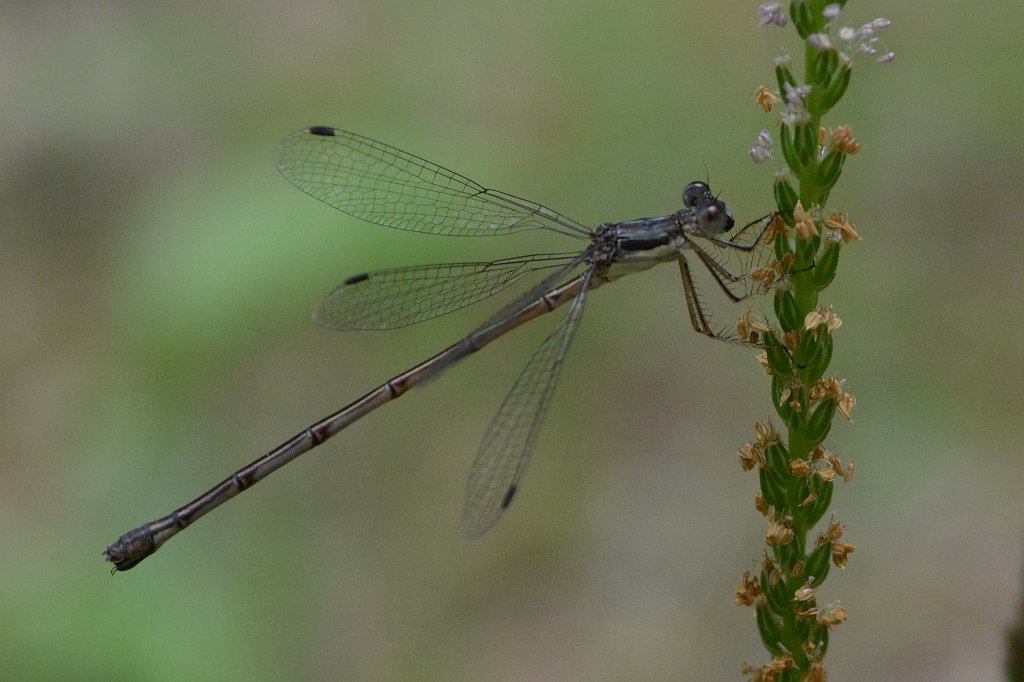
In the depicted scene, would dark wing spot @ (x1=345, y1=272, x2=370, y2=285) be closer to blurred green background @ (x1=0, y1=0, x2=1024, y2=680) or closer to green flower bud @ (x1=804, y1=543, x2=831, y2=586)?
blurred green background @ (x1=0, y1=0, x2=1024, y2=680)

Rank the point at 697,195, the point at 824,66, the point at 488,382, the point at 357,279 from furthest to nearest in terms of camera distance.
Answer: the point at 488,382
the point at 357,279
the point at 697,195
the point at 824,66

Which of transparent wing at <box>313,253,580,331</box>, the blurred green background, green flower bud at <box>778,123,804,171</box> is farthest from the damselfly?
green flower bud at <box>778,123,804,171</box>

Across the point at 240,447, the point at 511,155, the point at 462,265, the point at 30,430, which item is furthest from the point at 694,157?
the point at 30,430

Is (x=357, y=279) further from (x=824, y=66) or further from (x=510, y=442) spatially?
(x=824, y=66)

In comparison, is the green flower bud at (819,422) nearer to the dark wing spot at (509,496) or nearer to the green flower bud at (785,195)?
the green flower bud at (785,195)

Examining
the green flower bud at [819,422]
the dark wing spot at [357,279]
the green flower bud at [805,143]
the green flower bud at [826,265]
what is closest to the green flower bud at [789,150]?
the green flower bud at [805,143]

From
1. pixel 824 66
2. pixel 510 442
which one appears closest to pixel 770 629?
pixel 824 66
